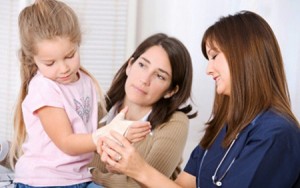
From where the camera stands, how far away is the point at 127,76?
6.68 feet

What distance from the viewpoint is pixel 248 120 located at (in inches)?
51.7

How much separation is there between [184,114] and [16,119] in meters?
0.79

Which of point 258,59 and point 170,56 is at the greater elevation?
point 258,59

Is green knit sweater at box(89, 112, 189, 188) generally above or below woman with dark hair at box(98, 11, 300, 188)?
below

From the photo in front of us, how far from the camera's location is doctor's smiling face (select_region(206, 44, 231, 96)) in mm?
1355

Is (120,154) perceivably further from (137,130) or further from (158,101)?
(158,101)

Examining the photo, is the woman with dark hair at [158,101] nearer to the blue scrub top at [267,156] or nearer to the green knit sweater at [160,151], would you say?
the green knit sweater at [160,151]

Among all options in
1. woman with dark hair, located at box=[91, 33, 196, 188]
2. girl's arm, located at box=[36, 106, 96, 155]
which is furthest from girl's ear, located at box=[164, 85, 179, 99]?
girl's arm, located at box=[36, 106, 96, 155]

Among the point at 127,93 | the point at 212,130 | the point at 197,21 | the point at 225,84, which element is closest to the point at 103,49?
the point at 197,21

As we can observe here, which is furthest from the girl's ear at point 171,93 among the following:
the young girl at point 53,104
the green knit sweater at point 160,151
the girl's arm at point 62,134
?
the girl's arm at point 62,134

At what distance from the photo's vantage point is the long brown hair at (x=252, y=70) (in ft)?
4.23

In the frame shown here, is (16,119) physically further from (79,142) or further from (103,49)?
(103,49)

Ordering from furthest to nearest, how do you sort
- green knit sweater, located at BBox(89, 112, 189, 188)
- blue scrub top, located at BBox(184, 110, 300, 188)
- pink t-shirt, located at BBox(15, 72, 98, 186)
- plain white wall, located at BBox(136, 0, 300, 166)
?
plain white wall, located at BBox(136, 0, 300, 166)
green knit sweater, located at BBox(89, 112, 189, 188)
pink t-shirt, located at BBox(15, 72, 98, 186)
blue scrub top, located at BBox(184, 110, 300, 188)

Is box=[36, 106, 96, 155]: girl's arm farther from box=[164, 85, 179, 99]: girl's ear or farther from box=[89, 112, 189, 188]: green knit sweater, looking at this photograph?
box=[164, 85, 179, 99]: girl's ear
